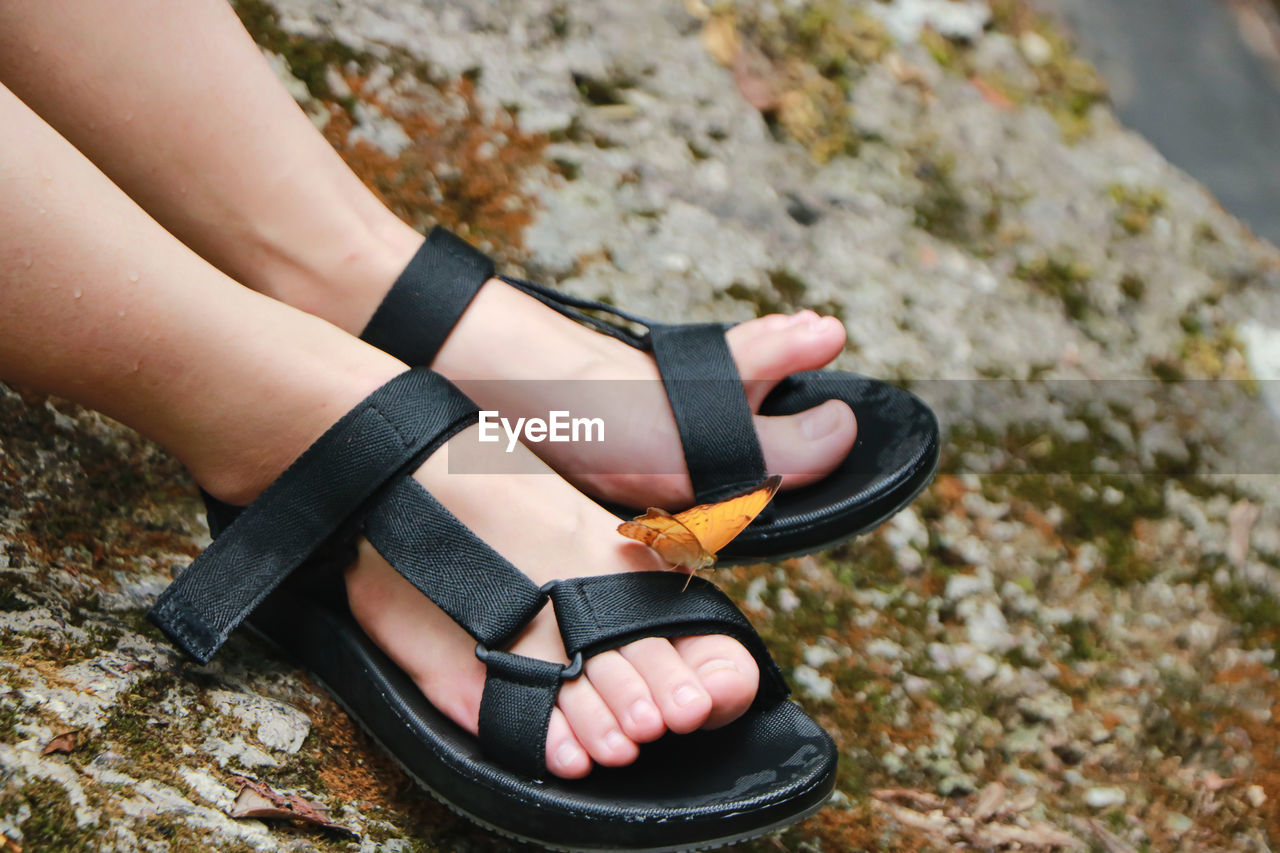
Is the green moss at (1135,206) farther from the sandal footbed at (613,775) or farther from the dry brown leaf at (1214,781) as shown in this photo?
the sandal footbed at (613,775)

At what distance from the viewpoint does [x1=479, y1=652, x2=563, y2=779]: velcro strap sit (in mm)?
1044

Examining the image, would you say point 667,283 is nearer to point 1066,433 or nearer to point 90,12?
point 1066,433

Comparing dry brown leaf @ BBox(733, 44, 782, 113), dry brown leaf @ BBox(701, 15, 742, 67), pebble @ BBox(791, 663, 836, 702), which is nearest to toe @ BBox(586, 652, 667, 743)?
pebble @ BBox(791, 663, 836, 702)

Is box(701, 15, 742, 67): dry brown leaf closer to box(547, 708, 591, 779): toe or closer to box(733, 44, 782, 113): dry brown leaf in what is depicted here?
box(733, 44, 782, 113): dry brown leaf

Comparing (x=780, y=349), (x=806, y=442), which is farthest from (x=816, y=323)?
(x=806, y=442)

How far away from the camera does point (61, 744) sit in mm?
891

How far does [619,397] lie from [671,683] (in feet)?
1.52

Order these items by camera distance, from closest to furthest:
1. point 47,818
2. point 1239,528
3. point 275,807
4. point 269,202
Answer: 1. point 47,818
2. point 275,807
3. point 269,202
4. point 1239,528

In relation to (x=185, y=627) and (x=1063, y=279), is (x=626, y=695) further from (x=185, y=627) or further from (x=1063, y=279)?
(x=1063, y=279)

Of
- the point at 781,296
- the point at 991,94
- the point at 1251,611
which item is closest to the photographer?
the point at 1251,611

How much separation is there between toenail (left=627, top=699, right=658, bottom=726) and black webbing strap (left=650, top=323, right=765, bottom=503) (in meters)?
0.36

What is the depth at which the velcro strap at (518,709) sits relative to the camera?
1.04m

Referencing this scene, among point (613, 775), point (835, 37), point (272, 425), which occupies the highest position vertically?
point (835, 37)

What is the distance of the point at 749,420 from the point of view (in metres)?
1.33
